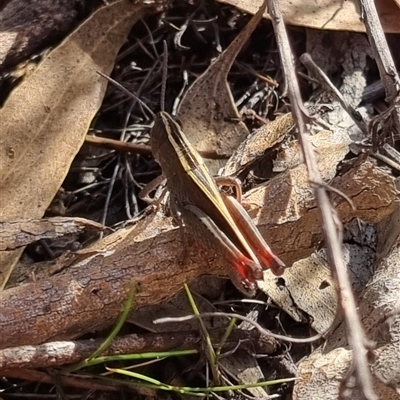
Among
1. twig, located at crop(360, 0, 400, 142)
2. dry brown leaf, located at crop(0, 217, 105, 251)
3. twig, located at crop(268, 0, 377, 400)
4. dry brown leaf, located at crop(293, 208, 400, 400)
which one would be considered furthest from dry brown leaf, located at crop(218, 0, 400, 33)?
dry brown leaf, located at crop(0, 217, 105, 251)

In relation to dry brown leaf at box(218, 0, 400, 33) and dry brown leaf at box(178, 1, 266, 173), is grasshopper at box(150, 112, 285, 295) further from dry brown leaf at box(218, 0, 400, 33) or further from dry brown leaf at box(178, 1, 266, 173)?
dry brown leaf at box(218, 0, 400, 33)

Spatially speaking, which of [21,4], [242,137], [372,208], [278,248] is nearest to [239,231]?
[278,248]

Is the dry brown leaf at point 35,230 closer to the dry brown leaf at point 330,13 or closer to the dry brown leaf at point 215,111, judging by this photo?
the dry brown leaf at point 215,111

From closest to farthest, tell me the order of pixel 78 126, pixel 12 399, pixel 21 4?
pixel 12 399, pixel 78 126, pixel 21 4

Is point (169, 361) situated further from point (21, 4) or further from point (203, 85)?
point (21, 4)

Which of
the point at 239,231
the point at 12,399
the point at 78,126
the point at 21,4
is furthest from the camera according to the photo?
the point at 21,4

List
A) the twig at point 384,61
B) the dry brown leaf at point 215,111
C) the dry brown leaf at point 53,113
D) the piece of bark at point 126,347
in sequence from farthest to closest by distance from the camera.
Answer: the dry brown leaf at point 215,111 → the dry brown leaf at point 53,113 → the twig at point 384,61 → the piece of bark at point 126,347

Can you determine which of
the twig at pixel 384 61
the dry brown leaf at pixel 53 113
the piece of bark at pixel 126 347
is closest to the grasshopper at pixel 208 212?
the piece of bark at pixel 126 347
